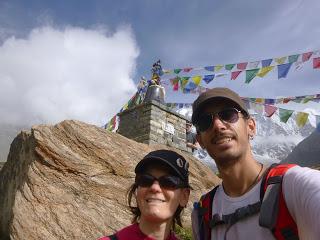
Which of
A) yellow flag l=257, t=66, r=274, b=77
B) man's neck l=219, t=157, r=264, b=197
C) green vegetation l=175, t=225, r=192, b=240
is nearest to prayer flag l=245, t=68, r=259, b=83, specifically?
yellow flag l=257, t=66, r=274, b=77

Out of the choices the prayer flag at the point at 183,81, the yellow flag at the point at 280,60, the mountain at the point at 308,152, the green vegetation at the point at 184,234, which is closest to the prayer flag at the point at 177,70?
the prayer flag at the point at 183,81

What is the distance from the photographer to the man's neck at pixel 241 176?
2.30 metres

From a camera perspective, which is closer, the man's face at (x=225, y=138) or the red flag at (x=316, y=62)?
the man's face at (x=225, y=138)

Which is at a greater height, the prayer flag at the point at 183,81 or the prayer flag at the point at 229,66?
the prayer flag at the point at 183,81

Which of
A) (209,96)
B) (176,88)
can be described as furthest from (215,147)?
(176,88)

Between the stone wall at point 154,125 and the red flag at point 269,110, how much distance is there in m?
3.45

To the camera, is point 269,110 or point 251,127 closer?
point 251,127

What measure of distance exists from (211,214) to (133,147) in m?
5.33

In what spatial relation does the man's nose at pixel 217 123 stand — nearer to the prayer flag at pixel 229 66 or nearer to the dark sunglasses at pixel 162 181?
the dark sunglasses at pixel 162 181

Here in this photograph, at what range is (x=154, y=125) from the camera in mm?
12797

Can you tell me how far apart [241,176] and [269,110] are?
1150 centimetres

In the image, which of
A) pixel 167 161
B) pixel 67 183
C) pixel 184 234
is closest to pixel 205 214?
pixel 167 161

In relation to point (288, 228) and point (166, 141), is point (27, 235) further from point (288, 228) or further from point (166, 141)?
point (166, 141)

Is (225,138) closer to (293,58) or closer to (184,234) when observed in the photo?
(184,234)
